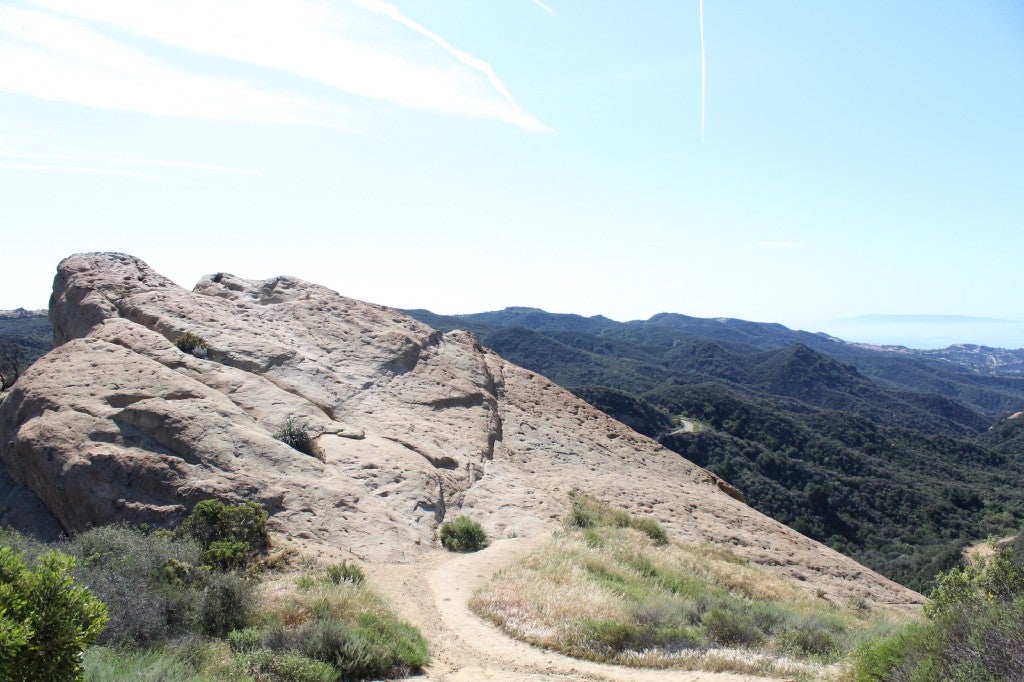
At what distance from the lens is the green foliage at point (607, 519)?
13250 mm

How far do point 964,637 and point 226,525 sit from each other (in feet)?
28.6

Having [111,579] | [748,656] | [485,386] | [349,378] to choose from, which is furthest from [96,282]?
[748,656]

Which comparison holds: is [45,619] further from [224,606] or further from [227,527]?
[227,527]

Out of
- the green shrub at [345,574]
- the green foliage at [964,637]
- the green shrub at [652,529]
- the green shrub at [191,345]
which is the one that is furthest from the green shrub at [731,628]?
the green shrub at [191,345]

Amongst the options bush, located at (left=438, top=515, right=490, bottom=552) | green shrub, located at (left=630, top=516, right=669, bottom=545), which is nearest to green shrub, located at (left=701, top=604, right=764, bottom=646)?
bush, located at (left=438, top=515, right=490, bottom=552)

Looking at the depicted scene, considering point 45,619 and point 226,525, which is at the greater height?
point 45,619

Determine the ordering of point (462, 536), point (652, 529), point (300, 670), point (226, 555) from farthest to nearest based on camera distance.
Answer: point (652, 529)
point (462, 536)
point (226, 555)
point (300, 670)

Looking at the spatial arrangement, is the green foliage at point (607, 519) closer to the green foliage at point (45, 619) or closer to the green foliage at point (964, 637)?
the green foliage at point (964, 637)

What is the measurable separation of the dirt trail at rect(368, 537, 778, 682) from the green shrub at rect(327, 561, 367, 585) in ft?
0.96

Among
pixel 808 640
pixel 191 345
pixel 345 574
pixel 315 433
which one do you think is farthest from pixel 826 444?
pixel 345 574

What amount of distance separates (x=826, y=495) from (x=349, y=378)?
35595 millimetres

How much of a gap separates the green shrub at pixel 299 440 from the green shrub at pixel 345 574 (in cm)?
386

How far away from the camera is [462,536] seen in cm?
1152

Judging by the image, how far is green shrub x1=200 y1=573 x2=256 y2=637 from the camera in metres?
7.01
